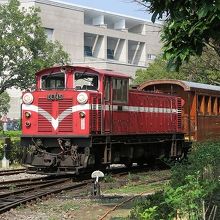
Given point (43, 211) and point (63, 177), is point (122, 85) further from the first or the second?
point (43, 211)

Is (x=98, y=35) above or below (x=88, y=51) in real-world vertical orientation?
above

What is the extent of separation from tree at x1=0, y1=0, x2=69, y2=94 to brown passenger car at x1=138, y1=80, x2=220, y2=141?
1897 cm

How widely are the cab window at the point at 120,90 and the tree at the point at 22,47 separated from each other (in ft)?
76.3

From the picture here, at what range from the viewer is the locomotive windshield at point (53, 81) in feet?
56.7

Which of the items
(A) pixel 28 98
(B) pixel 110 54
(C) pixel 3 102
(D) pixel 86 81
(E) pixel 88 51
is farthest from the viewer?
(B) pixel 110 54

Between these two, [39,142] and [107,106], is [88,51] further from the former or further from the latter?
[39,142]

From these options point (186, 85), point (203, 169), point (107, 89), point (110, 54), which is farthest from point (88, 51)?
point (203, 169)

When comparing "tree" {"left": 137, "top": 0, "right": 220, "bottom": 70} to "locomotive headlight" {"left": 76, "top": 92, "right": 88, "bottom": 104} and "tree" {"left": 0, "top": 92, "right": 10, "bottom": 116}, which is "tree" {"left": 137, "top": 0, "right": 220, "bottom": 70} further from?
"tree" {"left": 0, "top": 92, "right": 10, "bottom": 116}

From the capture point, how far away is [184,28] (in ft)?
19.6

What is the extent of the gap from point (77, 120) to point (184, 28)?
10.7 metres

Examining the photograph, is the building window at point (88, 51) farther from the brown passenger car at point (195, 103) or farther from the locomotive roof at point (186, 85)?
the locomotive roof at point (186, 85)

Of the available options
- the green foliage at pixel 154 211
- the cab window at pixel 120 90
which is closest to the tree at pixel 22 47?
the cab window at pixel 120 90

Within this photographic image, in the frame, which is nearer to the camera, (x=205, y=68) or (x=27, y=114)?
(x=27, y=114)

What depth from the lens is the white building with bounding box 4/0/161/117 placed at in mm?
73500
